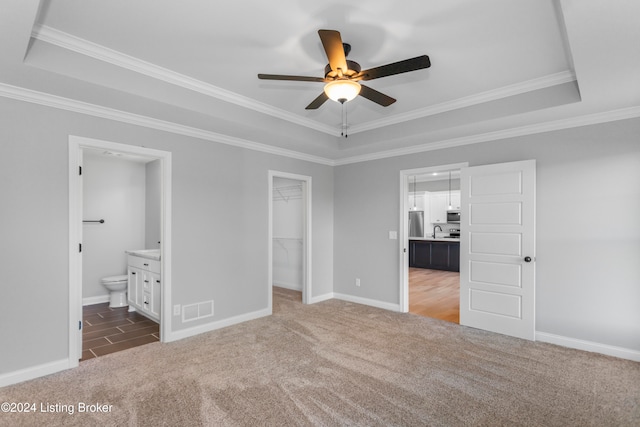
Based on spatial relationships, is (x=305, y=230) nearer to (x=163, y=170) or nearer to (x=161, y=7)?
(x=163, y=170)

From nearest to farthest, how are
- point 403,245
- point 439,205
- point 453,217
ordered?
point 403,245
point 453,217
point 439,205

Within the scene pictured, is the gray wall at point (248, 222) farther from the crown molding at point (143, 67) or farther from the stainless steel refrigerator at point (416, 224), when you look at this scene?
the stainless steel refrigerator at point (416, 224)

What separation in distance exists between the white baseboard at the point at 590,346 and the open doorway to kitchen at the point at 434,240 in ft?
5.45

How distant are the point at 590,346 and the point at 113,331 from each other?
5266 mm

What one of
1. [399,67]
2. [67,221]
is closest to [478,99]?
[399,67]

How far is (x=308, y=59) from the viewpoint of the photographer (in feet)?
9.18

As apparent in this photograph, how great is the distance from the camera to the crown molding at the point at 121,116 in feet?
9.08

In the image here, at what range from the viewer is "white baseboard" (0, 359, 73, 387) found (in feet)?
8.79

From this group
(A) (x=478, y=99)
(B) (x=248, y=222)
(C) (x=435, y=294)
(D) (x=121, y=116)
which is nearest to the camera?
(D) (x=121, y=116)

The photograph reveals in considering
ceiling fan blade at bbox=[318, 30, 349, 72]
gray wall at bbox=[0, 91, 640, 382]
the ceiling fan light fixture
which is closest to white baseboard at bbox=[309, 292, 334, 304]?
gray wall at bbox=[0, 91, 640, 382]

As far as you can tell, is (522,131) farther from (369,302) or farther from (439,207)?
(439,207)

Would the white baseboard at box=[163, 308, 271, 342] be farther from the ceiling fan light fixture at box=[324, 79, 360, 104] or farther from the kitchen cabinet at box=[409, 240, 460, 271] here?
the kitchen cabinet at box=[409, 240, 460, 271]

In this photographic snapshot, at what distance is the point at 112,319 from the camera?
446cm

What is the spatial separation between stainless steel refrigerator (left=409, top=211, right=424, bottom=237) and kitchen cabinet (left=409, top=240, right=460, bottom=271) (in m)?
0.64
